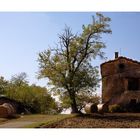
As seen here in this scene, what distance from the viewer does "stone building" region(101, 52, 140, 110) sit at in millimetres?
27203

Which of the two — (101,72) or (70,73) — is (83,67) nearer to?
(70,73)

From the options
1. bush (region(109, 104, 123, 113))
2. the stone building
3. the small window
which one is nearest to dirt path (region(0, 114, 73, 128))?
bush (region(109, 104, 123, 113))

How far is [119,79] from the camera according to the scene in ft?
91.2

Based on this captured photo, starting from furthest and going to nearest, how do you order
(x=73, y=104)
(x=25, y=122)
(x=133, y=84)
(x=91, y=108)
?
(x=133, y=84) → (x=91, y=108) → (x=73, y=104) → (x=25, y=122)

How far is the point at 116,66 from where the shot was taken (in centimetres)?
2814

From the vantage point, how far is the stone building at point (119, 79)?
27.2 metres

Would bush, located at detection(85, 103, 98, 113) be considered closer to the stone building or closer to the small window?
the stone building

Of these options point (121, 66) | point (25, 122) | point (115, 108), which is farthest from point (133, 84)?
point (25, 122)

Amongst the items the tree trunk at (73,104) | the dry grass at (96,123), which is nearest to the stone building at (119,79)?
the tree trunk at (73,104)

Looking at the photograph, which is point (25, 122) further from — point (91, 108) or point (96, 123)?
point (91, 108)

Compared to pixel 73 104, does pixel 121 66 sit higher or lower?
higher

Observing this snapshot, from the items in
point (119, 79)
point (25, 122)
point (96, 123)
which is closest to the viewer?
point (96, 123)

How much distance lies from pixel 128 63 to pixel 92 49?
4.18 metres
